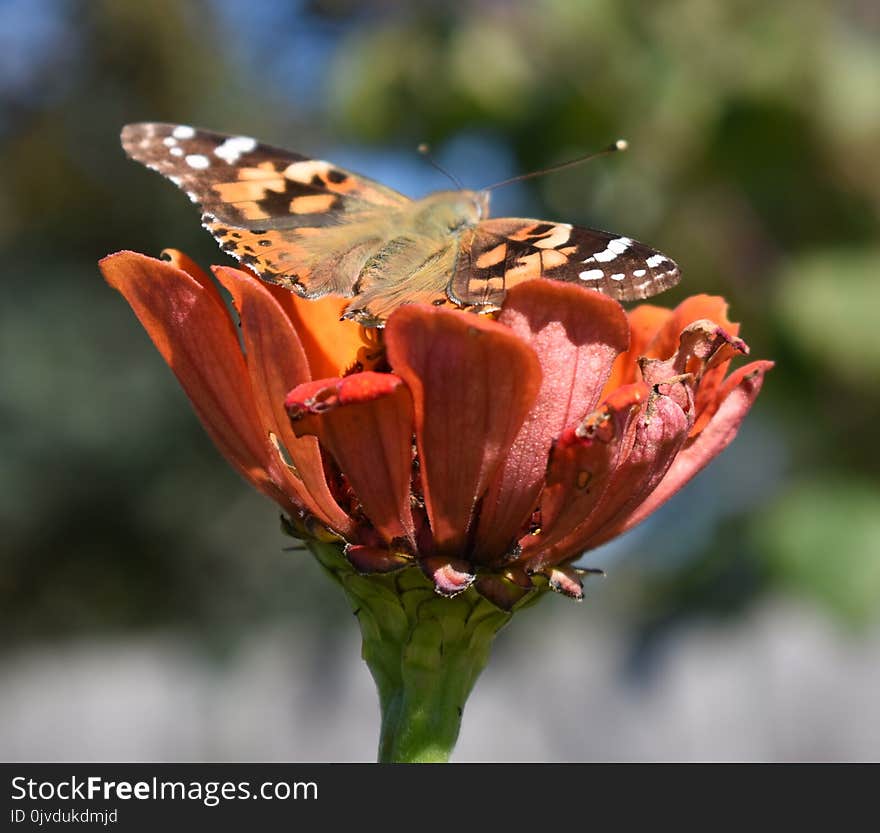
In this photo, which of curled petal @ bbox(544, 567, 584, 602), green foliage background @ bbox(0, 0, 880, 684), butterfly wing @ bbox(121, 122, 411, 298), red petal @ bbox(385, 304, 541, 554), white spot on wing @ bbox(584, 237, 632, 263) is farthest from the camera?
green foliage background @ bbox(0, 0, 880, 684)

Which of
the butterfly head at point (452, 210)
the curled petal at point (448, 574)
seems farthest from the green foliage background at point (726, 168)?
the curled petal at point (448, 574)

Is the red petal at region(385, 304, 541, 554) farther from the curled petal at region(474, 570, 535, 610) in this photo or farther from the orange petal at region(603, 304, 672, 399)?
the orange petal at region(603, 304, 672, 399)

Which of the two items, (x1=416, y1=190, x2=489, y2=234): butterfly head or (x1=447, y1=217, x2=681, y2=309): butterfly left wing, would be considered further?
(x1=416, y1=190, x2=489, y2=234): butterfly head

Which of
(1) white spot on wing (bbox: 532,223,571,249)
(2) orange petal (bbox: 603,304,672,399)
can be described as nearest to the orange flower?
(2) orange petal (bbox: 603,304,672,399)

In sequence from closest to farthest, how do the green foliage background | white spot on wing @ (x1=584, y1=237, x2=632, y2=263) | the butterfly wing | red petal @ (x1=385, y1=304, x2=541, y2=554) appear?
1. red petal @ (x1=385, y1=304, x2=541, y2=554)
2. white spot on wing @ (x1=584, y1=237, x2=632, y2=263)
3. the butterfly wing
4. the green foliage background

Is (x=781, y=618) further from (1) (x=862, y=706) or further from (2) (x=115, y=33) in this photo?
(2) (x=115, y=33)

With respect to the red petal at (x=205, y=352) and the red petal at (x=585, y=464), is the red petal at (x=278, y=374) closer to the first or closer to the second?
the red petal at (x=205, y=352)
